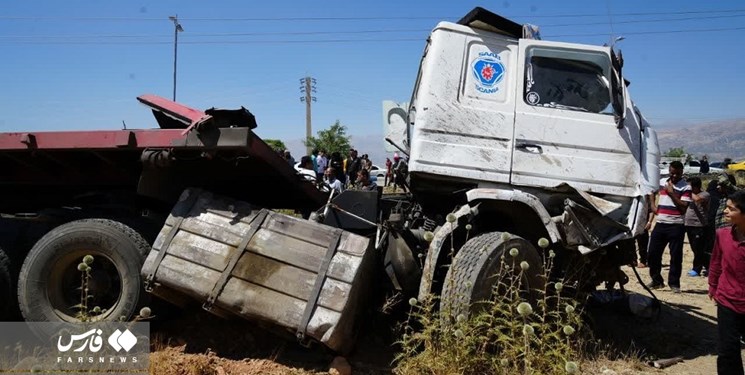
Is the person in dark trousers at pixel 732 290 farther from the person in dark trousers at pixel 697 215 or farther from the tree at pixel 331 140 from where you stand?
the tree at pixel 331 140

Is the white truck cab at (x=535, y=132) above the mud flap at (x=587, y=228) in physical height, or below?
above

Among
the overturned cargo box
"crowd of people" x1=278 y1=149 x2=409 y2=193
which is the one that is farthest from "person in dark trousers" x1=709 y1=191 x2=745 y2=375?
"crowd of people" x1=278 y1=149 x2=409 y2=193

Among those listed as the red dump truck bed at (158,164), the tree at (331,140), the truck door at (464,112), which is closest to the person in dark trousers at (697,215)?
the truck door at (464,112)

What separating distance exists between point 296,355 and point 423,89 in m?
2.28

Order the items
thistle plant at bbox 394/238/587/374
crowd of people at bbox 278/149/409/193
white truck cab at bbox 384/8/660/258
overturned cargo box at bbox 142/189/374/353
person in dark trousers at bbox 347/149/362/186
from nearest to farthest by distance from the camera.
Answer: thistle plant at bbox 394/238/587/374 < overturned cargo box at bbox 142/189/374/353 < white truck cab at bbox 384/8/660/258 < crowd of people at bbox 278/149/409/193 < person in dark trousers at bbox 347/149/362/186

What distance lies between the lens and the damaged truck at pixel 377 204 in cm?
379

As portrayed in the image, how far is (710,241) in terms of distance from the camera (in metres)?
8.10

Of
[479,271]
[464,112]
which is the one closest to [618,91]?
[464,112]

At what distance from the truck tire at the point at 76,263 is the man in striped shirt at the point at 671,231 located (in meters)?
6.18

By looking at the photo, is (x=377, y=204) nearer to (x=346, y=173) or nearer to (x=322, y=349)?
(x=322, y=349)

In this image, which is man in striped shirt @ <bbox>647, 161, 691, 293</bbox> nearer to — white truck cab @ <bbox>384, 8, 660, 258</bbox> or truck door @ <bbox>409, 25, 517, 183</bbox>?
white truck cab @ <bbox>384, 8, 660, 258</bbox>

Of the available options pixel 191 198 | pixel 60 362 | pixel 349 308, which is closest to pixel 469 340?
pixel 349 308

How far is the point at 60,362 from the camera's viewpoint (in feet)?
12.0

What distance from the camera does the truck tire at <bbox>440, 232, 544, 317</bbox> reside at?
363 centimetres
